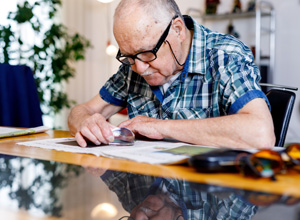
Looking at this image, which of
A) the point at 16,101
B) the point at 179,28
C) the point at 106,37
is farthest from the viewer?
the point at 106,37

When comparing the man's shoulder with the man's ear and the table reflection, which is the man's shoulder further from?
the table reflection

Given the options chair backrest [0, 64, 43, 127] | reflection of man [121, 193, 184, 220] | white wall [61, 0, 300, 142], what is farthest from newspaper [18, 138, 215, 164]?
white wall [61, 0, 300, 142]

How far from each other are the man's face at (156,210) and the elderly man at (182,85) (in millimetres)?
545

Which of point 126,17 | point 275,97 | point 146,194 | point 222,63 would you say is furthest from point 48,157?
point 275,97

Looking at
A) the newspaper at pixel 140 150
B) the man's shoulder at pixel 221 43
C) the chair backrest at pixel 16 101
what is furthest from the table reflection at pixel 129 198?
the chair backrest at pixel 16 101

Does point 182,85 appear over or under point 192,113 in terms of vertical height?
over

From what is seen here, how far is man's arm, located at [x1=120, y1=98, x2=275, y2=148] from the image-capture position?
3.52 ft

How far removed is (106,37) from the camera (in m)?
5.50

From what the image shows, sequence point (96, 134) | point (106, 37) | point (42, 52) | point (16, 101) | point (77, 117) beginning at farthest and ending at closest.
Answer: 1. point (106, 37)
2. point (42, 52)
3. point (16, 101)
4. point (77, 117)
5. point (96, 134)

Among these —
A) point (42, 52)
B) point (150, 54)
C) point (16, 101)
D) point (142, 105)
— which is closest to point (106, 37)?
point (42, 52)

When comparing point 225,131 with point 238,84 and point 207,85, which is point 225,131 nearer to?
point 238,84

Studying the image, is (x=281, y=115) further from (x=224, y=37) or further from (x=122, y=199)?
(x=122, y=199)

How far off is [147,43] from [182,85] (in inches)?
10.1

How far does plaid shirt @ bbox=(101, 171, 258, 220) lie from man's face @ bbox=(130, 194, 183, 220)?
0.03ft
